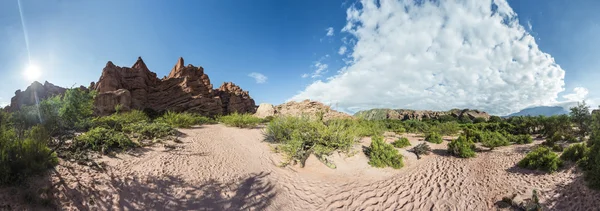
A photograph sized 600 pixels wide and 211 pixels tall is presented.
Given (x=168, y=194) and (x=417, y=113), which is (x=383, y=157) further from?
(x=417, y=113)

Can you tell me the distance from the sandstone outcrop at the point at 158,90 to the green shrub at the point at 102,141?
2759cm

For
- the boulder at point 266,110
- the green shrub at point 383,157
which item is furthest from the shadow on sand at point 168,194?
the boulder at point 266,110

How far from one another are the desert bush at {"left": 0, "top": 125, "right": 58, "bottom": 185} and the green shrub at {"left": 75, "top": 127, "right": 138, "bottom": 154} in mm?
1823

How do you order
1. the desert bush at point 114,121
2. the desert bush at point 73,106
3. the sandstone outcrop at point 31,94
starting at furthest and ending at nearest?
the sandstone outcrop at point 31,94, the desert bush at point 114,121, the desert bush at point 73,106

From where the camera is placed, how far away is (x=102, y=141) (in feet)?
26.6

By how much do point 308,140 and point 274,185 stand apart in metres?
3.95

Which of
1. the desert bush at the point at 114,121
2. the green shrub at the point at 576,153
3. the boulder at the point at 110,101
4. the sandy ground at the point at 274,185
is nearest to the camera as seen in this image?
the sandy ground at the point at 274,185

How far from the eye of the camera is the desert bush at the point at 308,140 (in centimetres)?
1045

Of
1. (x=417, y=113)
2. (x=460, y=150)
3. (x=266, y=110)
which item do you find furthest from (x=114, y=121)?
(x=417, y=113)

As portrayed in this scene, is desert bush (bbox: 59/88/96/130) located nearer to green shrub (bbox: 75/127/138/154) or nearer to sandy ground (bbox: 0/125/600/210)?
green shrub (bbox: 75/127/138/154)

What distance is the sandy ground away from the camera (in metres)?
5.44

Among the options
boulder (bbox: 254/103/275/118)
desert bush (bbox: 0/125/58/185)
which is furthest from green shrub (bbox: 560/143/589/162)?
boulder (bbox: 254/103/275/118)

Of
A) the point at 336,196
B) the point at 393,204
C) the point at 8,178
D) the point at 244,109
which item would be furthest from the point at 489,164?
the point at 244,109

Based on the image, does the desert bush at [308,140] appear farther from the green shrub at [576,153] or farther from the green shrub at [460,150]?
the green shrub at [576,153]
